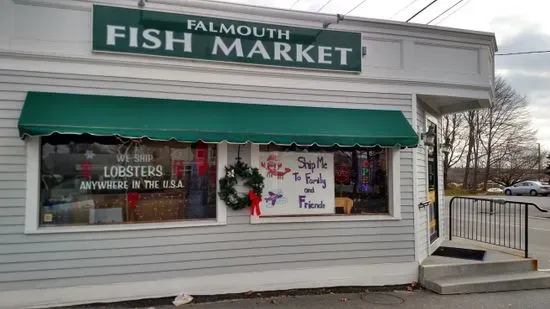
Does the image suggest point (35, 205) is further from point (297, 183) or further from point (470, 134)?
point (470, 134)

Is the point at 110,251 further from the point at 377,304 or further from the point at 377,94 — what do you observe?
the point at 377,94

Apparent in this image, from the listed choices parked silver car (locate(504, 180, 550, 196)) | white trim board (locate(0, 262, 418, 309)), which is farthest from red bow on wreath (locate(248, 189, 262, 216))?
parked silver car (locate(504, 180, 550, 196))

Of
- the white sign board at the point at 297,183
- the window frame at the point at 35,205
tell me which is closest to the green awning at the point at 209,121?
the window frame at the point at 35,205

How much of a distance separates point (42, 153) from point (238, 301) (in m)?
3.19

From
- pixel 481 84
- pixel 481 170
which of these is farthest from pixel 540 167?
pixel 481 84

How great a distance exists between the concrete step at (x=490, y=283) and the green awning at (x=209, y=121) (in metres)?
2.16

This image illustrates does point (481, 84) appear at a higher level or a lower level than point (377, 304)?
higher

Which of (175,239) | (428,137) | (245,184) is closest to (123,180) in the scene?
(175,239)

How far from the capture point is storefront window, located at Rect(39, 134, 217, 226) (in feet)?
18.8

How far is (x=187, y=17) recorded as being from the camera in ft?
20.4

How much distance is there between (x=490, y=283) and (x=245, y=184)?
3.99m

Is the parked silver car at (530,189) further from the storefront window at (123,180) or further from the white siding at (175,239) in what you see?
the storefront window at (123,180)

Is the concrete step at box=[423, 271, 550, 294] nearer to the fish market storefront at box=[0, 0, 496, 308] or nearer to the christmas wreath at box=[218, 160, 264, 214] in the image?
the fish market storefront at box=[0, 0, 496, 308]

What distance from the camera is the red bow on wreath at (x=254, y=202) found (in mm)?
6334
